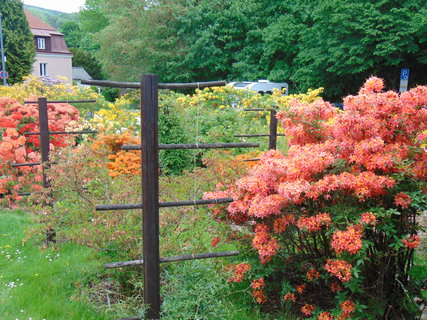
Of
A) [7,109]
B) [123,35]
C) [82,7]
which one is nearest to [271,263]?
[7,109]

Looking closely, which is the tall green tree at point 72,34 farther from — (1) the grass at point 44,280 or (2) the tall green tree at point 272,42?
(1) the grass at point 44,280

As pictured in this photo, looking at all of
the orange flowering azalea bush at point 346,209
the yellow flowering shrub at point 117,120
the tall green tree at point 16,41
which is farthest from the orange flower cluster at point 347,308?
the tall green tree at point 16,41

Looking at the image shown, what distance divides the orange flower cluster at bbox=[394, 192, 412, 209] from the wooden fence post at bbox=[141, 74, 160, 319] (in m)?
1.57

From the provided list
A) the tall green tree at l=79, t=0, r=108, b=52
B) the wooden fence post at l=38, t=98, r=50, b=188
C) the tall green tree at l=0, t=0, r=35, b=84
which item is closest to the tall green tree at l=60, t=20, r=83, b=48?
the tall green tree at l=79, t=0, r=108, b=52

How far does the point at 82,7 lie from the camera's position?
4875 centimetres

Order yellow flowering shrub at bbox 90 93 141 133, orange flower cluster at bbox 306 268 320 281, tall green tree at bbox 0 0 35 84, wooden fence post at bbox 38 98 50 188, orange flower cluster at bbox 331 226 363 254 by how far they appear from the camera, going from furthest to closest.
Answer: tall green tree at bbox 0 0 35 84, yellow flowering shrub at bbox 90 93 141 133, wooden fence post at bbox 38 98 50 188, orange flower cluster at bbox 306 268 320 281, orange flower cluster at bbox 331 226 363 254

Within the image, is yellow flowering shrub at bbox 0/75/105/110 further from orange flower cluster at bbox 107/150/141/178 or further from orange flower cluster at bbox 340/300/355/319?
orange flower cluster at bbox 340/300/355/319

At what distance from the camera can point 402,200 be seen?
2686 mm

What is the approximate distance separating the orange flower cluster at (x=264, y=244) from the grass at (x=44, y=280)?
1181 millimetres

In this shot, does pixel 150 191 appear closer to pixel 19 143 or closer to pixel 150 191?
pixel 150 191

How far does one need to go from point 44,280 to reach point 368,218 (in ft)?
8.65

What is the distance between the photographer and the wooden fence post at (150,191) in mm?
2596

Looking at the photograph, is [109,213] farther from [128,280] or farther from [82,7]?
[82,7]

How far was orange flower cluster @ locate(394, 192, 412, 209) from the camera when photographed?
267 centimetres
